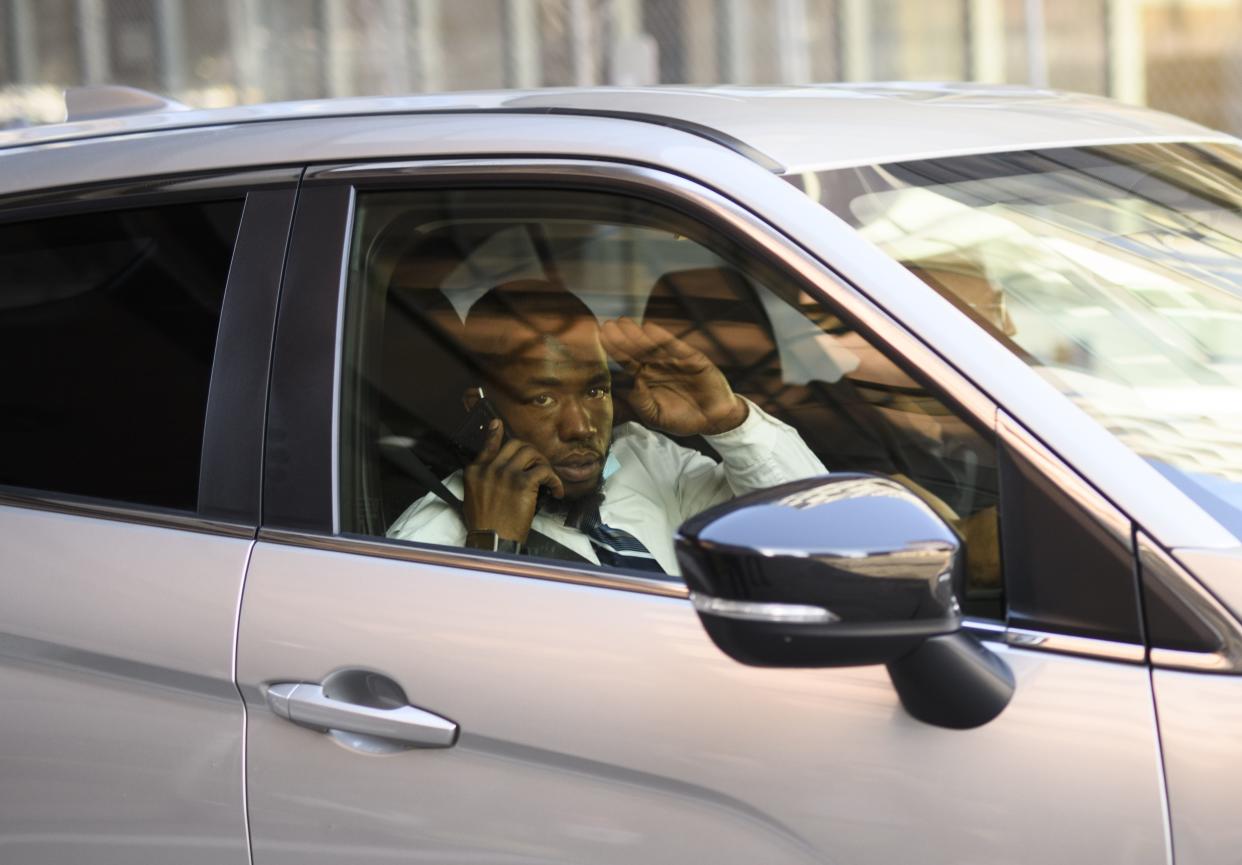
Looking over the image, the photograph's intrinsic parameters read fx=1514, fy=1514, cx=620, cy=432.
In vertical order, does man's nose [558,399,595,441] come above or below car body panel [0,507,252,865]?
above

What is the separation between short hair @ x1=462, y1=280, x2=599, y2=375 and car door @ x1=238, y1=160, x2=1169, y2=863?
0.03 meters

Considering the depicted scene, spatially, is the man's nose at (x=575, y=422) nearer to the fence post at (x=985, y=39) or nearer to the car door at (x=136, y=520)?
the car door at (x=136, y=520)

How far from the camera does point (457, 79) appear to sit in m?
10.4

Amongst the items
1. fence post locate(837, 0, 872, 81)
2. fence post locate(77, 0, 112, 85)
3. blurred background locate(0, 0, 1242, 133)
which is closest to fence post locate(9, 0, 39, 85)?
blurred background locate(0, 0, 1242, 133)

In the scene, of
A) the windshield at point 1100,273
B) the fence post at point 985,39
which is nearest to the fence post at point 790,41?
the fence post at point 985,39

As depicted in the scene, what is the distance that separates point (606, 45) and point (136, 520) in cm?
750

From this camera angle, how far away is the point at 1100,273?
192cm

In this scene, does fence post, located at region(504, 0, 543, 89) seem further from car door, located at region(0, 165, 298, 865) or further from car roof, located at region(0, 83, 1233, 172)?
car door, located at region(0, 165, 298, 865)

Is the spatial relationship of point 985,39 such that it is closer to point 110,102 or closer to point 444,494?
point 110,102

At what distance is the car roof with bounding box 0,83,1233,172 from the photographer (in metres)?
1.90

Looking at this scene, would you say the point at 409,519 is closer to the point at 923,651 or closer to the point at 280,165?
the point at 280,165

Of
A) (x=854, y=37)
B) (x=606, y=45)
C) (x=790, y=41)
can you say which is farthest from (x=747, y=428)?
(x=854, y=37)

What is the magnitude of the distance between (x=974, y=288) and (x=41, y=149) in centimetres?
152

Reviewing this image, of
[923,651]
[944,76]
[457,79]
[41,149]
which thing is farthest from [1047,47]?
[923,651]
